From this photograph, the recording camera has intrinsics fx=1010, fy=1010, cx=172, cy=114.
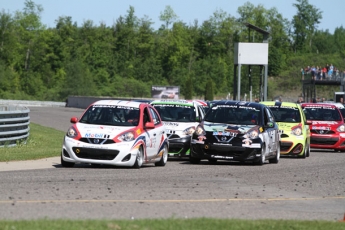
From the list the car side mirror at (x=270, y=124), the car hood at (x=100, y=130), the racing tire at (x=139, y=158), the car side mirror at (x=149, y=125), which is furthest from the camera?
the car side mirror at (x=270, y=124)

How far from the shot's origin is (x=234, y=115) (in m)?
23.5

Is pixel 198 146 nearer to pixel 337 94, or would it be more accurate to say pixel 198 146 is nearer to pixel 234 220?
pixel 234 220

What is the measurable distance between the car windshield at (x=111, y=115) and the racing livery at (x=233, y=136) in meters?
2.02

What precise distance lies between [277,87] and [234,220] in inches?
5110

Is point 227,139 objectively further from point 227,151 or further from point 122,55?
point 122,55

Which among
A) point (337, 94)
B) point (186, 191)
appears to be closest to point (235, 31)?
point (337, 94)

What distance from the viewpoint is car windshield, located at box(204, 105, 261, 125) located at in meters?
23.3

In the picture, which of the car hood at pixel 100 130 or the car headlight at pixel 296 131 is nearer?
the car hood at pixel 100 130

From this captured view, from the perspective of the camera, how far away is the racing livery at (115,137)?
19812 mm

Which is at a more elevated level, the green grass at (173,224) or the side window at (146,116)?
the side window at (146,116)

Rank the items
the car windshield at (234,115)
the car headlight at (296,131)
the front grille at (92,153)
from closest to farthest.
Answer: the front grille at (92,153), the car windshield at (234,115), the car headlight at (296,131)

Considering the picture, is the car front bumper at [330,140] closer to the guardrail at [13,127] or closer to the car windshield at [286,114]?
the car windshield at [286,114]

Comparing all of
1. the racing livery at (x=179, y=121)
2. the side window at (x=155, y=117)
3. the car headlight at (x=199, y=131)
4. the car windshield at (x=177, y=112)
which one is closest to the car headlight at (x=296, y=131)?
the racing livery at (x=179, y=121)

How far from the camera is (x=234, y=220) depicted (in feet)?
36.2
